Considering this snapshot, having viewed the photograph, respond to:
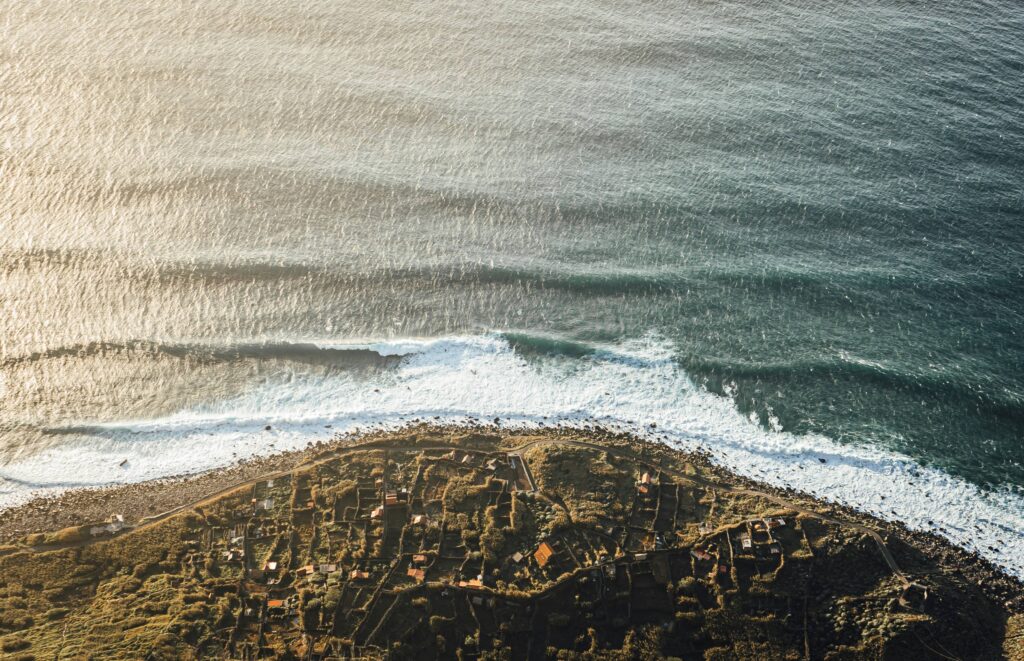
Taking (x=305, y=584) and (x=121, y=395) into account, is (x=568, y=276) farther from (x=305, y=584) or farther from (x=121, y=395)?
(x=121, y=395)

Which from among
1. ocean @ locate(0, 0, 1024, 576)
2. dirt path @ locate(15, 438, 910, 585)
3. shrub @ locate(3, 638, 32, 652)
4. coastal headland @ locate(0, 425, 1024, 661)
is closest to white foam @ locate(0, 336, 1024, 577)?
ocean @ locate(0, 0, 1024, 576)

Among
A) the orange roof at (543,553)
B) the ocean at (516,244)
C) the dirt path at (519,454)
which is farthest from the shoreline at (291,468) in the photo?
the orange roof at (543,553)

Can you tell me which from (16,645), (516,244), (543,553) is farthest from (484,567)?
(516,244)

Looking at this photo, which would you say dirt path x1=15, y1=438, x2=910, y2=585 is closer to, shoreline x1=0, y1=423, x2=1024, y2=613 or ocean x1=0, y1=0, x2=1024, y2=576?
shoreline x1=0, y1=423, x2=1024, y2=613

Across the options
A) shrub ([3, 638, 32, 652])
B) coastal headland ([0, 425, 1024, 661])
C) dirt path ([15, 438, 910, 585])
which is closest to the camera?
shrub ([3, 638, 32, 652])

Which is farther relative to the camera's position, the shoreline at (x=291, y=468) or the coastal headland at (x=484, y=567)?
the shoreline at (x=291, y=468)

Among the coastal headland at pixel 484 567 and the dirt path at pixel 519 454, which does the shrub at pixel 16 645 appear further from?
the dirt path at pixel 519 454

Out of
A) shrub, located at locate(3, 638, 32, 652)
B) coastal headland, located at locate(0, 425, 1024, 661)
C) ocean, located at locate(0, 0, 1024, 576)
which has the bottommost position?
shrub, located at locate(3, 638, 32, 652)
